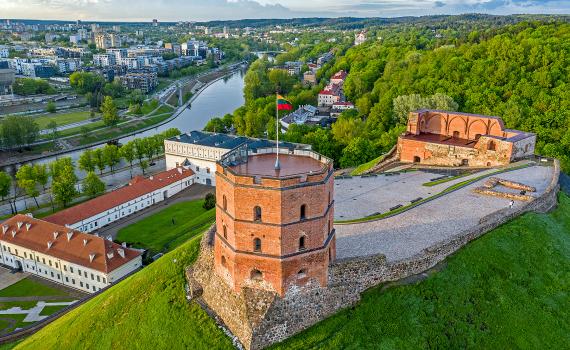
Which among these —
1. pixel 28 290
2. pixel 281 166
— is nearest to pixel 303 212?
pixel 281 166

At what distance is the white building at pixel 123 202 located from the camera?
56.0 metres

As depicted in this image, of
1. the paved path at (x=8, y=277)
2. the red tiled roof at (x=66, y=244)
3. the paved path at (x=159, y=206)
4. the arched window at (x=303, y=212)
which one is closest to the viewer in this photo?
the arched window at (x=303, y=212)

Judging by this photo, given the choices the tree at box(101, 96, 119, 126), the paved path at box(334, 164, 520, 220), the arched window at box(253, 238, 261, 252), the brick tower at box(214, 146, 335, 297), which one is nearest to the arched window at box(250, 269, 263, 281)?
the brick tower at box(214, 146, 335, 297)

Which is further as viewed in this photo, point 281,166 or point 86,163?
point 86,163

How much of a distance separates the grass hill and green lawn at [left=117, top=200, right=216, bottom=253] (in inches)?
776

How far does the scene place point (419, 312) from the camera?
85.1ft

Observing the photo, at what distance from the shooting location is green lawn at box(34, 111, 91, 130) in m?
125

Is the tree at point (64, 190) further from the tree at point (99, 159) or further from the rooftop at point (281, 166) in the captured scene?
the rooftop at point (281, 166)

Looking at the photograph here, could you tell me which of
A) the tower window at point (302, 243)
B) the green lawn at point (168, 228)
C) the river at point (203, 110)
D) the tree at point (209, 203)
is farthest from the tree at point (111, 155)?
the tower window at point (302, 243)

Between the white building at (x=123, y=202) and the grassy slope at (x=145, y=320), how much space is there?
24.0 metres

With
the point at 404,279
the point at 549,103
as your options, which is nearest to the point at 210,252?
the point at 404,279

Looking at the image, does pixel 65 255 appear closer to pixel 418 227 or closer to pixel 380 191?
pixel 380 191

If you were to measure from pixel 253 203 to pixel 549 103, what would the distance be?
242 feet

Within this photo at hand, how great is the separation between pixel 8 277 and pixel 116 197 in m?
16.4
